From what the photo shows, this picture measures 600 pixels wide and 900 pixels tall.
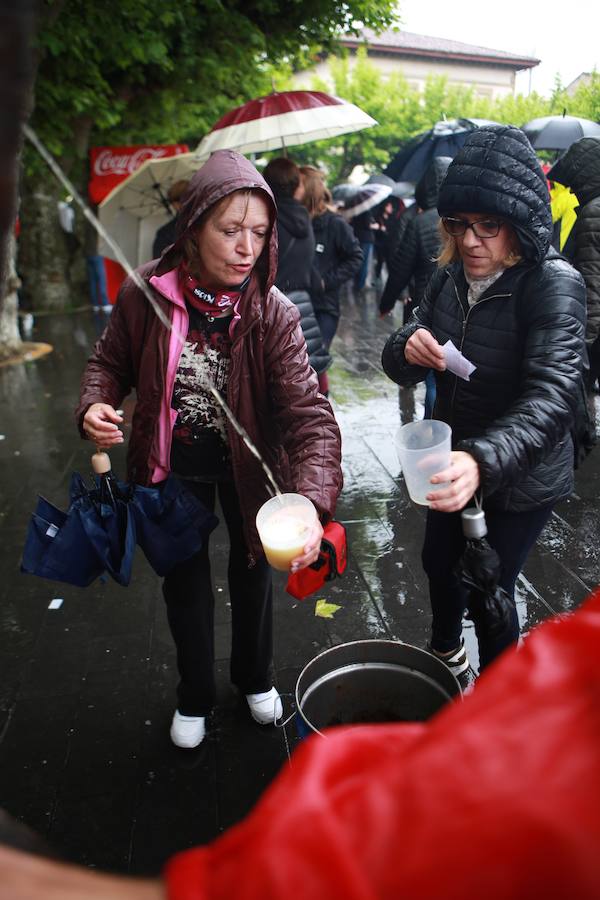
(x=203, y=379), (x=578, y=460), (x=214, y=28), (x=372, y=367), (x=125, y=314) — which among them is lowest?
(x=372, y=367)

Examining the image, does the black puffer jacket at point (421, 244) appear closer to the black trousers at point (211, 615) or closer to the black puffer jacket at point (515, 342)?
the black puffer jacket at point (515, 342)

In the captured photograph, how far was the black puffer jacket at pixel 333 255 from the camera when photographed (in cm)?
616

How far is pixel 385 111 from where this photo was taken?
106 feet

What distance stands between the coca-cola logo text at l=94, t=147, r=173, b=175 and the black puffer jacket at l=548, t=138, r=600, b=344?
11.2 metres

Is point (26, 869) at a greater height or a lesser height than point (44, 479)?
greater

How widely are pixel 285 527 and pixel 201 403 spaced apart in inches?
24.2

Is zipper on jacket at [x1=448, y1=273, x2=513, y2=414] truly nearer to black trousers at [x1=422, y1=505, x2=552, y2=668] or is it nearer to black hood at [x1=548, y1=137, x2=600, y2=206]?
black trousers at [x1=422, y1=505, x2=552, y2=668]

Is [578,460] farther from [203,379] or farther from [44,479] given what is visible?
[44,479]

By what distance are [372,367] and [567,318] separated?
6848 millimetres

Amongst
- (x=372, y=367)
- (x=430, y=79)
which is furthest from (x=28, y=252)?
(x=430, y=79)

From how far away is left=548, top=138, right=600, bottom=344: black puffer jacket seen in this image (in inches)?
180

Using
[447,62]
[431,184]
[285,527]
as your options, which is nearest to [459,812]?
[285,527]

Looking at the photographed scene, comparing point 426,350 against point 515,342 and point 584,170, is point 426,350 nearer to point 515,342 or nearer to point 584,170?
point 515,342

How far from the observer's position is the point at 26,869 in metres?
0.66
